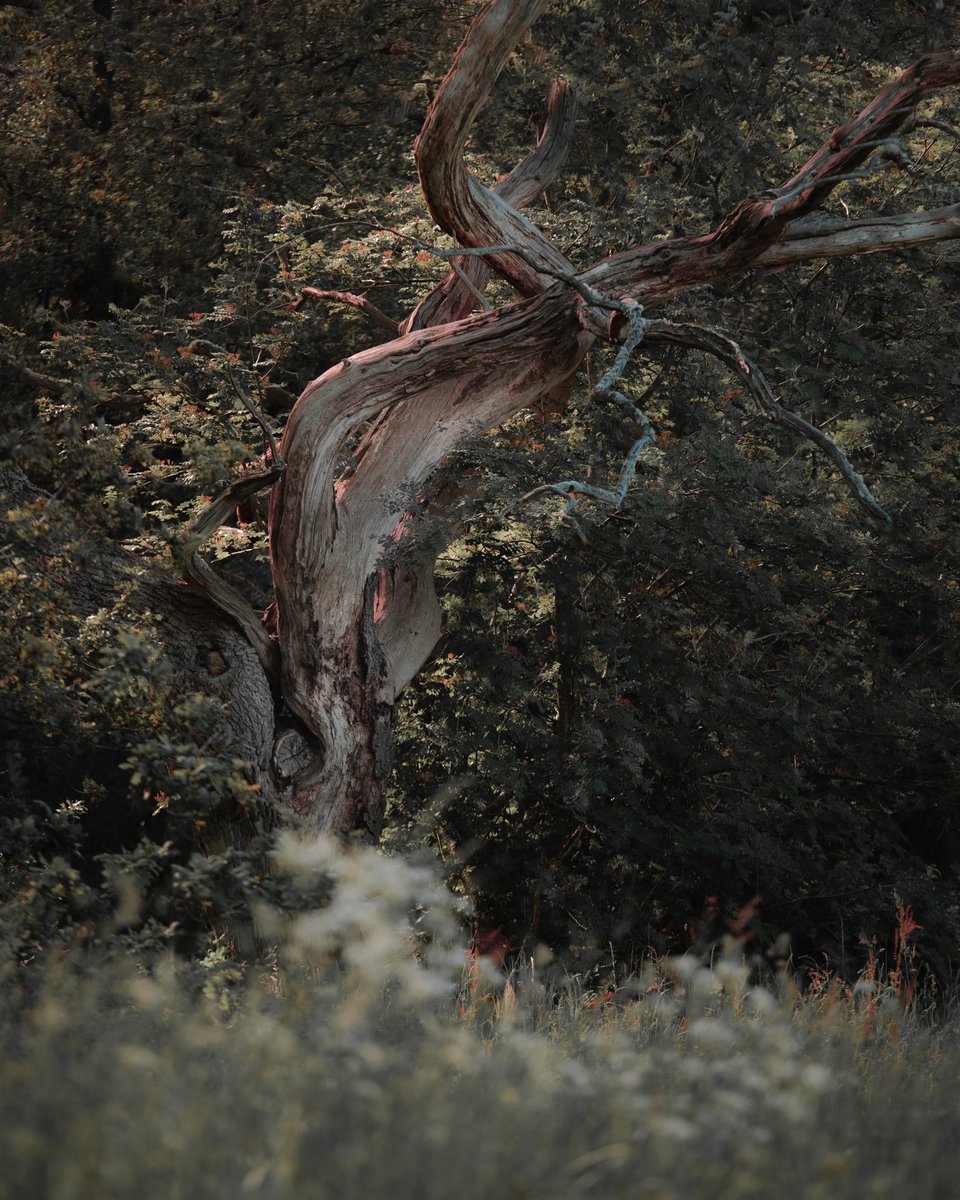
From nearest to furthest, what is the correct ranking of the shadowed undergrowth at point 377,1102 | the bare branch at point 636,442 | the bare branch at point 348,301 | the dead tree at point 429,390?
the shadowed undergrowth at point 377,1102
the bare branch at point 636,442
the dead tree at point 429,390
the bare branch at point 348,301

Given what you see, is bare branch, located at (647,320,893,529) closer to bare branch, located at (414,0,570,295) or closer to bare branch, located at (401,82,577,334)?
bare branch, located at (414,0,570,295)

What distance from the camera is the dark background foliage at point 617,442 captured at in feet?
26.1

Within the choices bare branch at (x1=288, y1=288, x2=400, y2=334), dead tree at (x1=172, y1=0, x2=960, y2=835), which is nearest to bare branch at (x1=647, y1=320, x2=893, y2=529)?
dead tree at (x1=172, y1=0, x2=960, y2=835)

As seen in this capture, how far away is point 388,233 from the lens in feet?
24.6

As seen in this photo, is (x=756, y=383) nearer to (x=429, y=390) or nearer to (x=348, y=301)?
(x=429, y=390)

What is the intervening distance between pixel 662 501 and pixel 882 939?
10.9 feet

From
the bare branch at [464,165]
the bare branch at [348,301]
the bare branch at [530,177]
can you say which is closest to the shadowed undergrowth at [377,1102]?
the bare branch at [464,165]

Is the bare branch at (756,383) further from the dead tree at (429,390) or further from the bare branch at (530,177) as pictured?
the bare branch at (530,177)

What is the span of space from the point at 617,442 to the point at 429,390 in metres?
2.06

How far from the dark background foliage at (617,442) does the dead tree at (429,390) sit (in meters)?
0.44

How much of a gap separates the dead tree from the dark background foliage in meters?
0.44

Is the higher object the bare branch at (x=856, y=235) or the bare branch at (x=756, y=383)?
the bare branch at (x=856, y=235)

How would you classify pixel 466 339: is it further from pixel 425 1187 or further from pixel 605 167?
pixel 425 1187

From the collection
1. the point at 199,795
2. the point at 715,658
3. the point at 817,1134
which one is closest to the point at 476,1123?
the point at 817,1134
